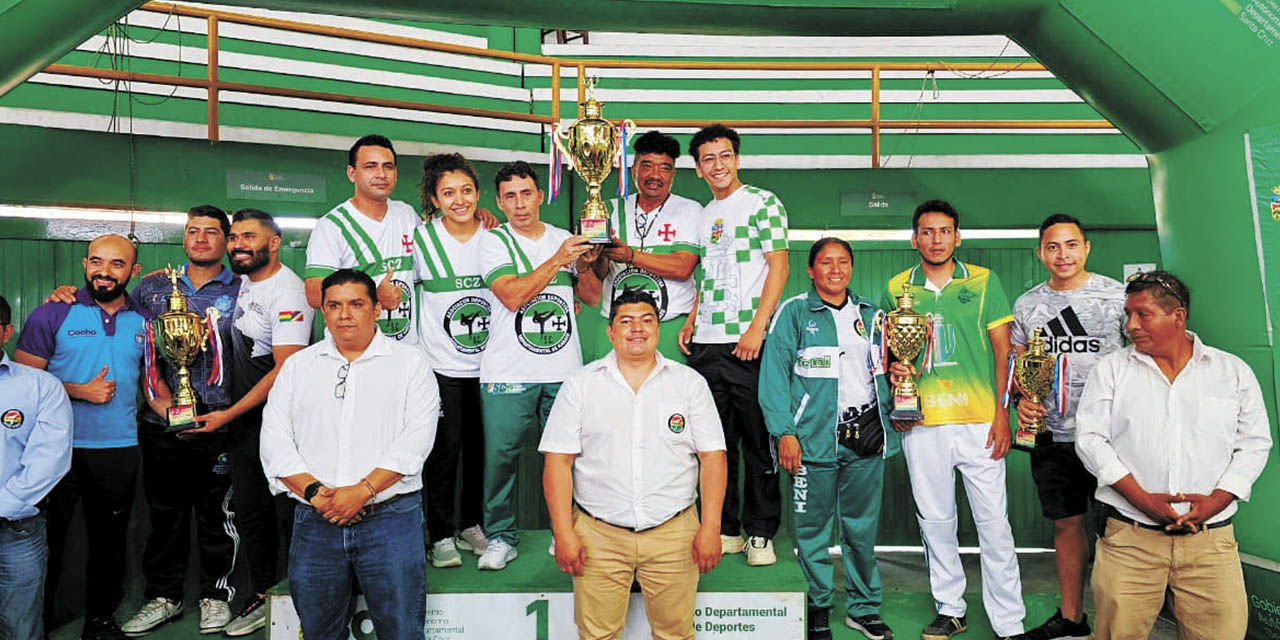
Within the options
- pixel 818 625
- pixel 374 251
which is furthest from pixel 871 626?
pixel 374 251

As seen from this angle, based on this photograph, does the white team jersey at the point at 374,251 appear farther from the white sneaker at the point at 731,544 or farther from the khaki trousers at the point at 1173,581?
the khaki trousers at the point at 1173,581

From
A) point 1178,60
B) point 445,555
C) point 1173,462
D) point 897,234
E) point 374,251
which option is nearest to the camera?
point 1173,462

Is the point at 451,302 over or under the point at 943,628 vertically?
over

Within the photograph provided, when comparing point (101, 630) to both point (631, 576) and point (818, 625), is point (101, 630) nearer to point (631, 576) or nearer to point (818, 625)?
point (631, 576)

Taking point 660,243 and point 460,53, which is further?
point 460,53

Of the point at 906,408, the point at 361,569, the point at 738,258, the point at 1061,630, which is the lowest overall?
the point at 1061,630

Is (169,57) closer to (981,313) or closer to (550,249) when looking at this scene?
(550,249)

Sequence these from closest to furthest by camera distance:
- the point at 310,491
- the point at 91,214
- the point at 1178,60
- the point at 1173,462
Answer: the point at 310,491, the point at 1173,462, the point at 1178,60, the point at 91,214

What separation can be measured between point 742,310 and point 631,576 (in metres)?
1.37

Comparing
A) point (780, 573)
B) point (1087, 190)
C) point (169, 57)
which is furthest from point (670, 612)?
point (169, 57)

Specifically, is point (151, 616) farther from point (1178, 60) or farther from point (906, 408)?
point (1178, 60)

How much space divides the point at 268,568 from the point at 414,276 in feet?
5.27

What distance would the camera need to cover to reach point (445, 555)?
417cm

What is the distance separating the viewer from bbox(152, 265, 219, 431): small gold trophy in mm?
4090
